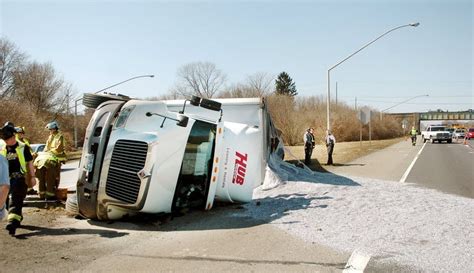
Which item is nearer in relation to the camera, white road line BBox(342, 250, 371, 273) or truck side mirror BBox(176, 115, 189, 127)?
white road line BBox(342, 250, 371, 273)

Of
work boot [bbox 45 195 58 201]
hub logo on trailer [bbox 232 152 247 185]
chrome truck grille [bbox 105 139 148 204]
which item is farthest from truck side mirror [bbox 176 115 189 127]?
work boot [bbox 45 195 58 201]

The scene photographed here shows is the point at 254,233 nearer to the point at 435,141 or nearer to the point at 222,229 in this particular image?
the point at 222,229

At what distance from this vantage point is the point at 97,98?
7559 millimetres

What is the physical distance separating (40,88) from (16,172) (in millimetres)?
52043

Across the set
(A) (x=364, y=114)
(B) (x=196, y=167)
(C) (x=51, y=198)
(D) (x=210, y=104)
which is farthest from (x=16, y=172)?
(A) (x=364, y=114)

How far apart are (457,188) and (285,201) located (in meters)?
5.48

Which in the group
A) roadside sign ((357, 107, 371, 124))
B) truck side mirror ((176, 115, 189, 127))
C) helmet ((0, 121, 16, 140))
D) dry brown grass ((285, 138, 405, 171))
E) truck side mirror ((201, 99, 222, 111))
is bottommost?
dry brown grass ((285, 138, 405, 171))

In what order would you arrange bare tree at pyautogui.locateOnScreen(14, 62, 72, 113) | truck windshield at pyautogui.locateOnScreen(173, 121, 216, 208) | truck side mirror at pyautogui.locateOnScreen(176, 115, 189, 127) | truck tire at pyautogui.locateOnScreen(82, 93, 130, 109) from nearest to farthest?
1. truck side mirror at pyautogui.locateOnScreen(176, 115, 189, 127)
2. truck windshield at pyautogui.locateOnScreen(173, 121, 216, 208)
3. truck tire at pyautogui.locateOnScreen(82, 93, 130, 109)
4. bare tree at pyautogui.locateOnScreen(14, 62, 72, 113)

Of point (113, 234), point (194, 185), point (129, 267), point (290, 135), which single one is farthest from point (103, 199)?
point (290, 135)

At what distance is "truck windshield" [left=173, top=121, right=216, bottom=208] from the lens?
7.04 metres

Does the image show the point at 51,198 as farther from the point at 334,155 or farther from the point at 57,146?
the point at 334,155

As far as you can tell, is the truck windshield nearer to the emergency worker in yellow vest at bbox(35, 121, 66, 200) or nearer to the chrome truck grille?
the chrome truck grille

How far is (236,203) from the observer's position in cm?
830

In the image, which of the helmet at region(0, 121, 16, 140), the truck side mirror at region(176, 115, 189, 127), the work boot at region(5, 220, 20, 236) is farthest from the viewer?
the truck side mirror at region(176, 115, 189, 127)
